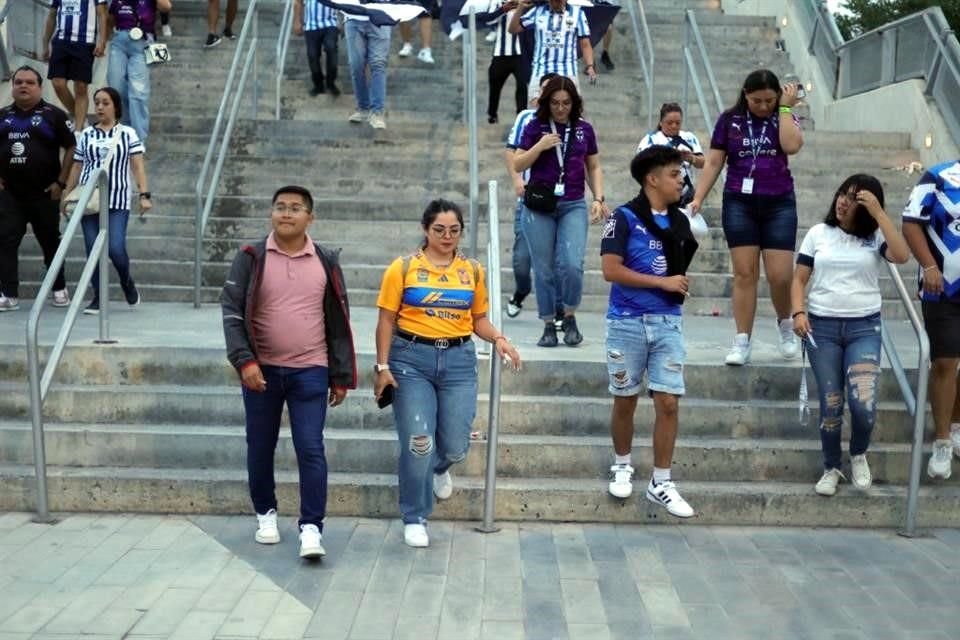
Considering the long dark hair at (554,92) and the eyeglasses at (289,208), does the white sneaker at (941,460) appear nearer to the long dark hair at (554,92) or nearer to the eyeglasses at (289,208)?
the long dark hair at (554,92)

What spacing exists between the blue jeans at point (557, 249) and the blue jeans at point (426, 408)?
6.03ft

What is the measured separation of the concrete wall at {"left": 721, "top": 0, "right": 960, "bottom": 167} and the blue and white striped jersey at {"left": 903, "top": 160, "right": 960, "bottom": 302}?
A: 16.7 feet

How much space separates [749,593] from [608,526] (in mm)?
1102

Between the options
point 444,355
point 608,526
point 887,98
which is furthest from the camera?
point 887,98

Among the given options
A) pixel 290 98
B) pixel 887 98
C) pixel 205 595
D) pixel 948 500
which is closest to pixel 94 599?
pixel 205 595

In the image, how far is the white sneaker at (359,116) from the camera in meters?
11.9

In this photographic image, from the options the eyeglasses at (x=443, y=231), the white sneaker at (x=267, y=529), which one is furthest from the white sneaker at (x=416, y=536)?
the eyeglasses at (x=443, y=231)

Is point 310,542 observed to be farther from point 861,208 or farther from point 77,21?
point 77,21

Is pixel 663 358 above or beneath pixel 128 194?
beneath

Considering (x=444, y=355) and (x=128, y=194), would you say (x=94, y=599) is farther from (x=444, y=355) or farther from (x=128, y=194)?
(x=128, y=194)

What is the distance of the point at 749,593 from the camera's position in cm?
525

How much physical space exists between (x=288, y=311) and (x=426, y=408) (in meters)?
0.82

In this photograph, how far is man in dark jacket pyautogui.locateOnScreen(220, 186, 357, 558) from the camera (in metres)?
5.42

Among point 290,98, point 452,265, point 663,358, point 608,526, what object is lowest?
point 608,526
